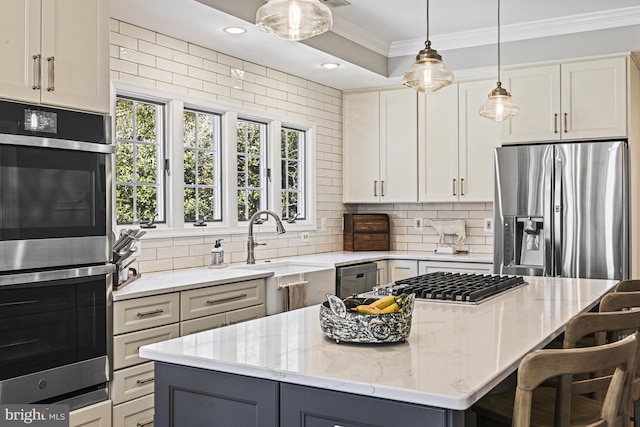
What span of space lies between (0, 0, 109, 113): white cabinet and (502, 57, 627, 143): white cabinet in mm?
3492

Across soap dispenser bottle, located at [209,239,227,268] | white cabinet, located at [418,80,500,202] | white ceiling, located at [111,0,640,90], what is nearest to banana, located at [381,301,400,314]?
white ceiling, located at [111,0,640,90]

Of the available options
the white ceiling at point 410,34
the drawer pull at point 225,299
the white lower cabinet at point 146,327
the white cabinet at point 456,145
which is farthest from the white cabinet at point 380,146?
the white lower cabinet at point 146,327

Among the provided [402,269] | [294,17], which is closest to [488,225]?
[402,269]

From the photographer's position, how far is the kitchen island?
1.59 meters

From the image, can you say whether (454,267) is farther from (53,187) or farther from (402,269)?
(53,187)

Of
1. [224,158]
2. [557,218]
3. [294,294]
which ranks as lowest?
[294,294]

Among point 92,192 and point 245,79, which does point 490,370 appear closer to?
point 92,192

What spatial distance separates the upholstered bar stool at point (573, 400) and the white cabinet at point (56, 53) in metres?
2.09

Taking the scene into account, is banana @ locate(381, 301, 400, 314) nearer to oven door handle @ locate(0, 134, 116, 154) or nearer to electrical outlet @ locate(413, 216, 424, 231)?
oven door handle @ locate(0, 134, 116, 154)

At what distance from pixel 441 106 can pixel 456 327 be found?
12.3ft

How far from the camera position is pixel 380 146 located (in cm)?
610

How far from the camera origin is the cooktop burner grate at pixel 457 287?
298 centimetres

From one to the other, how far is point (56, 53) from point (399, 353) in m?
1.92

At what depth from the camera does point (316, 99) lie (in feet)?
19.4
